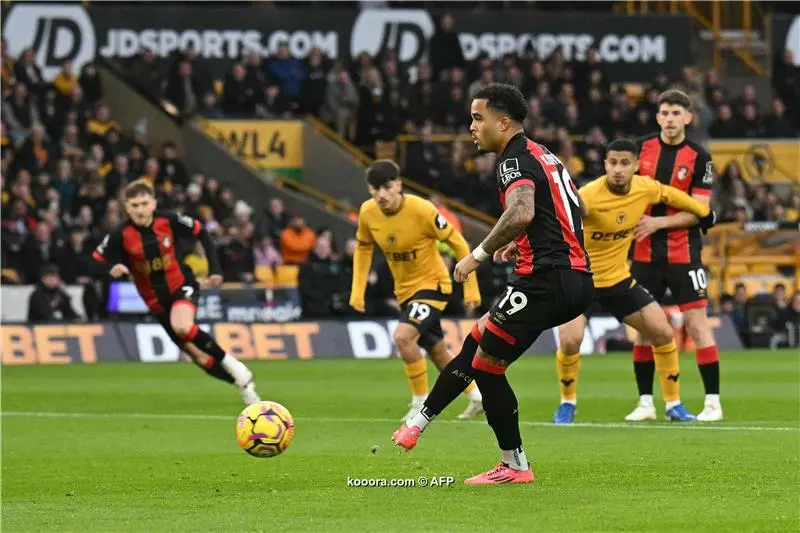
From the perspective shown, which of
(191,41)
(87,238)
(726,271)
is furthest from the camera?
(191,41)

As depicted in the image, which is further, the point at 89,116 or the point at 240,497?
the point at 89,116

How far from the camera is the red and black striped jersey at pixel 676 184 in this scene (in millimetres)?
13859

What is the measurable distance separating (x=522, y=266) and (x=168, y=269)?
24.5 feet

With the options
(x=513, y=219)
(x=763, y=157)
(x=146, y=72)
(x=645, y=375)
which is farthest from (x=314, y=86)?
Answer: (x=513, y=219)

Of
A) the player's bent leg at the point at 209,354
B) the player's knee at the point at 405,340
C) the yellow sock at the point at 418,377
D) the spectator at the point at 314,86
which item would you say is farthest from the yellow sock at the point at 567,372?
the spectator at the point at 314,86

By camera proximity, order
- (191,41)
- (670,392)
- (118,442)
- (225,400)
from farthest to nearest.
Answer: (191,41)
(225,400)
(670,392)
(118,442)

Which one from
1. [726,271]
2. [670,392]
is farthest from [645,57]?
[670,392]

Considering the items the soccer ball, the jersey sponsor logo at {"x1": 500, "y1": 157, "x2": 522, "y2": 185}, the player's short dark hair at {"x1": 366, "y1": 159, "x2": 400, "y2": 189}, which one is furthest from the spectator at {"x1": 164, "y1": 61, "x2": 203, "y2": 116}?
the jersey sponsor logo at {"x1": 500, "y1": 157, "x2": 522, "y2": 185}

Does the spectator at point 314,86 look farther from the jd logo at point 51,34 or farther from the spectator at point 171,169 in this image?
the jd logo at point 51,34

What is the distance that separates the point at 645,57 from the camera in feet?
120

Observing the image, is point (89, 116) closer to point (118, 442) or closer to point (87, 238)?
point (87, 238)

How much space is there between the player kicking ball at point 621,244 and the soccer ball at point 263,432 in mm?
4127

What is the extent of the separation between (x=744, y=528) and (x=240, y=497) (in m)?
2.87

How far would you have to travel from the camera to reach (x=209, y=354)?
15.4m
